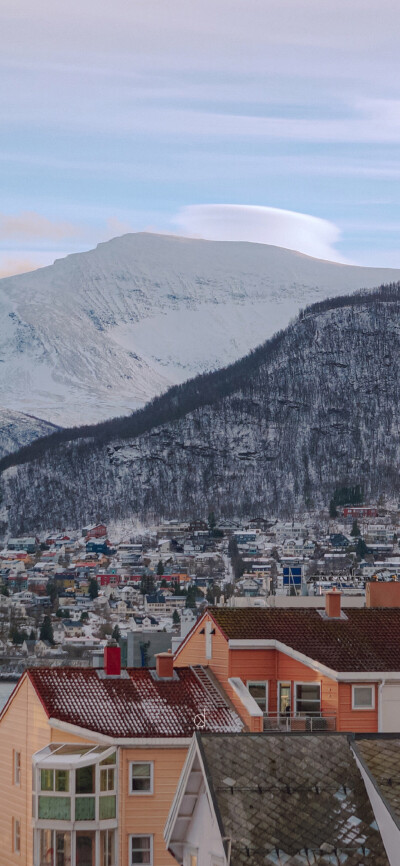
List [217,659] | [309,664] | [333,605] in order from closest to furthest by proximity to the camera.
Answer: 1. [309,664]
2. [333,605]
3. [217,659]

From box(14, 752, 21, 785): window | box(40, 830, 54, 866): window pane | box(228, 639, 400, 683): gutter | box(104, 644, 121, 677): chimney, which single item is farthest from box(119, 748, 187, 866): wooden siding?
box(14, 752, 21, 785): window

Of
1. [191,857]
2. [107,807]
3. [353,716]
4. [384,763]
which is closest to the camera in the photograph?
[384,763]

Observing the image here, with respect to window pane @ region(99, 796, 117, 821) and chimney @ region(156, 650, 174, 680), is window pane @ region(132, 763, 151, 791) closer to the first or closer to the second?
window pane @ region(99, 796, 117, 821)

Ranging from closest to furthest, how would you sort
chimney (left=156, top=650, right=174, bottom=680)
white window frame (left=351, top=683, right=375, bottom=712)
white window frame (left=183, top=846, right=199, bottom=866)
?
white window frame (left=183, top=846, right=199, bottom=866) < white window frame (left=351, top=683, right=375, bottom=712) < chimney (left=156, top=650, right=174, bottom=680)

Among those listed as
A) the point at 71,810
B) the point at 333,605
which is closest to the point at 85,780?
the point at 71,810

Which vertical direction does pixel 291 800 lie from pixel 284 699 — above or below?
above

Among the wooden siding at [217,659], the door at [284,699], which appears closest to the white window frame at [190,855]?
the wooden siding at [217,659]

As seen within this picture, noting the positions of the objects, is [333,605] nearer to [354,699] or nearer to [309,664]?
[309,664]

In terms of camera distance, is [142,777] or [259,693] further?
[259,693]
